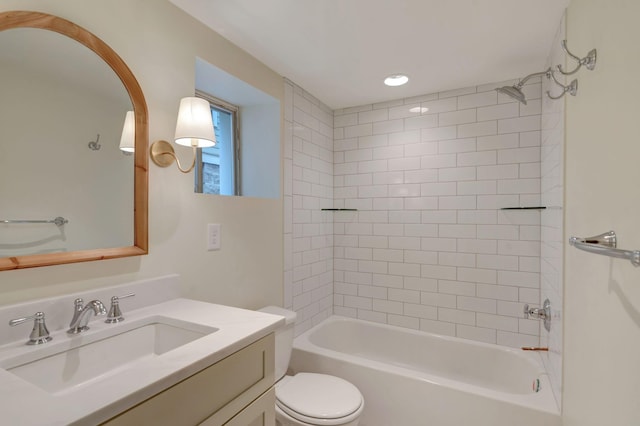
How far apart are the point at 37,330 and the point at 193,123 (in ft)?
2.94

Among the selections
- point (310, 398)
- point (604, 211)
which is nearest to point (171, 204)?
point (310, 398)

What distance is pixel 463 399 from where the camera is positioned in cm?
170

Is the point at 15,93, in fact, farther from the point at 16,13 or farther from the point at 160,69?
the point at 160,69

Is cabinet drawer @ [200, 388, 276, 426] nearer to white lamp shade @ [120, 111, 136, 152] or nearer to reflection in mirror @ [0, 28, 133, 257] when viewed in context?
reflection in mirror @ [0, 28, 133, 257]

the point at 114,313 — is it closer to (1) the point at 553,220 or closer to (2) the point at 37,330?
(2) the point at 37,330

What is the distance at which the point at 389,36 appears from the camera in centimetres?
169

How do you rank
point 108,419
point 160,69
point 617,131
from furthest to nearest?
1. point 160,69
2. point 617,131
3. point 108,419

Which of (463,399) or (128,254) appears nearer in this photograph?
(128,254)

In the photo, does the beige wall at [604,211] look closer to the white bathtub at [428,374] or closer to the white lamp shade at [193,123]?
the white bathtub at [428,374]

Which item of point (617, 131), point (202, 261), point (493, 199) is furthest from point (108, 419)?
point (493, 199)

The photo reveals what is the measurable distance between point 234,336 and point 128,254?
1.95 ft

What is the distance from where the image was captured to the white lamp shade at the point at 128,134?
1248 mm

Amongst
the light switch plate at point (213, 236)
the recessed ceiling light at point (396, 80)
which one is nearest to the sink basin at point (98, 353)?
the light switch plate at point (213, 236)

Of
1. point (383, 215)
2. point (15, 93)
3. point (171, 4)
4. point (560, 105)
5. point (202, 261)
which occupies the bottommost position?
point (202, 261)
